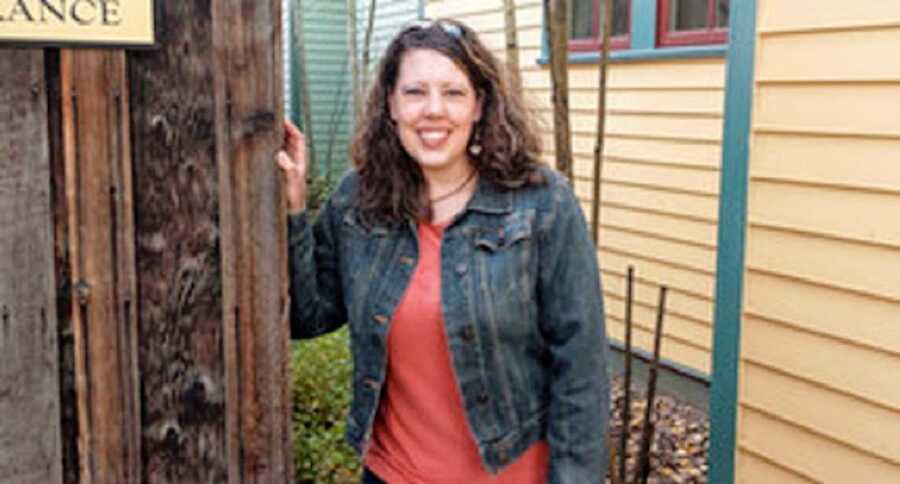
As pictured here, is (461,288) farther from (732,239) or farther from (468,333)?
(732,239)

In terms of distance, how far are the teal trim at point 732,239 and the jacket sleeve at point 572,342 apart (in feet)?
5.53

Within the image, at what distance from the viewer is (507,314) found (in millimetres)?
2332

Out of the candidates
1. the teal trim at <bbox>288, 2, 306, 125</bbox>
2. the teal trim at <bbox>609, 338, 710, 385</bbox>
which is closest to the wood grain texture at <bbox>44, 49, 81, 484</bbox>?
the teal trim at <bbox>609, 338, 710, 385</bbox>

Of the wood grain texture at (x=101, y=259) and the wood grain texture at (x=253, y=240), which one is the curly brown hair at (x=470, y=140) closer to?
the wood grain texture at (x=253, y=240)

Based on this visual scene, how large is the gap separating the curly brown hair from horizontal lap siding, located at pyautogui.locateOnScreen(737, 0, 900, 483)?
4.85 feet

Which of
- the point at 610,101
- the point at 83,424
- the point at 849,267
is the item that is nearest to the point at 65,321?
the point at 83,424

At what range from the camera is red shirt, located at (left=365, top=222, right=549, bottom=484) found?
2.37 meters

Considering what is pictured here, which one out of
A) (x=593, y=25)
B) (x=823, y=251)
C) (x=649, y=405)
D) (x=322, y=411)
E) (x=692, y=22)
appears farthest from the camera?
(x=593, y=25)

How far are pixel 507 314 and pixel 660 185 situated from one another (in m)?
4.53

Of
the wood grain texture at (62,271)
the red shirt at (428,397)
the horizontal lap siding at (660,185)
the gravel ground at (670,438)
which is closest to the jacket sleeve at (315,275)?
the red shirt at (428,397)

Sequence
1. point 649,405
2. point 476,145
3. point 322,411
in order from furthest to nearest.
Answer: point 322,411, point 649,405, point 476,145

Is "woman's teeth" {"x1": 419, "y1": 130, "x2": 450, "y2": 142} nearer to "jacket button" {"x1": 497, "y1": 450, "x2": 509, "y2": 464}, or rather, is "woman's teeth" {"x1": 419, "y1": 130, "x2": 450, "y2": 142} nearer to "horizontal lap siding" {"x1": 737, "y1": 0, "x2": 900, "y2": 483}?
"jacket button" {"x1": 497, "y1": 450, "x2": 509, "y2": 464}

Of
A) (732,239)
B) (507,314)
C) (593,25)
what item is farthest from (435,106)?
(593,25)

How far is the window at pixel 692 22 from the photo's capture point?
→ 6.16m
